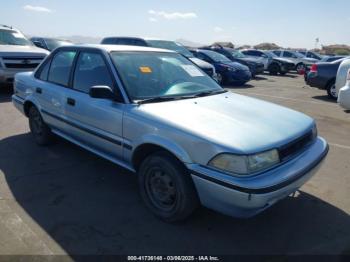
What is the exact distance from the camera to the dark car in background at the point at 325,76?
10.6 meters

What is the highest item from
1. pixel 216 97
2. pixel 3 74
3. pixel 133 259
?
pixel 216 97

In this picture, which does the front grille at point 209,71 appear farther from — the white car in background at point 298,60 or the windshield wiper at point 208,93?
the white car in background at point 298,60

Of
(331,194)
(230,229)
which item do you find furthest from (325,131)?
(230,229)

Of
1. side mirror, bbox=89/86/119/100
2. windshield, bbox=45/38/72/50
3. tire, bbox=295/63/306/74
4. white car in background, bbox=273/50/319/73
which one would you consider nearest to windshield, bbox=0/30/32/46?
windshield, bbox=45/38/72/50

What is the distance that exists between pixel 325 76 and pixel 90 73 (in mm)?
8860

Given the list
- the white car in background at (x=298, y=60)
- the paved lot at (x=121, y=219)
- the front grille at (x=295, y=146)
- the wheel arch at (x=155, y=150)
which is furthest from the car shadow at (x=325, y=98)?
the white car in background at (x=298, y=60)

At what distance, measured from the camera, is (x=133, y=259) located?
2756 mm

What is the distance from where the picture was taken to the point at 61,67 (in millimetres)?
4629

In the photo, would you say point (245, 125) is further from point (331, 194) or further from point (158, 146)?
point (331, 194)

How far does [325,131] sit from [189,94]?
13.1 ft

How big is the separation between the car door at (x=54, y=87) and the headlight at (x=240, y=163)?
2470 mm

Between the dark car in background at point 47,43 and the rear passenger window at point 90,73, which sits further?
the dark car in background at point 47,43

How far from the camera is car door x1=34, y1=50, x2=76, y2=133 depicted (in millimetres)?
4414

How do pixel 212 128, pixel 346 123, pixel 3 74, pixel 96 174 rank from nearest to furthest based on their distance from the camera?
pixel 212 128 < pixel 96 174 < pixel 346 123 < pixel 3 74
